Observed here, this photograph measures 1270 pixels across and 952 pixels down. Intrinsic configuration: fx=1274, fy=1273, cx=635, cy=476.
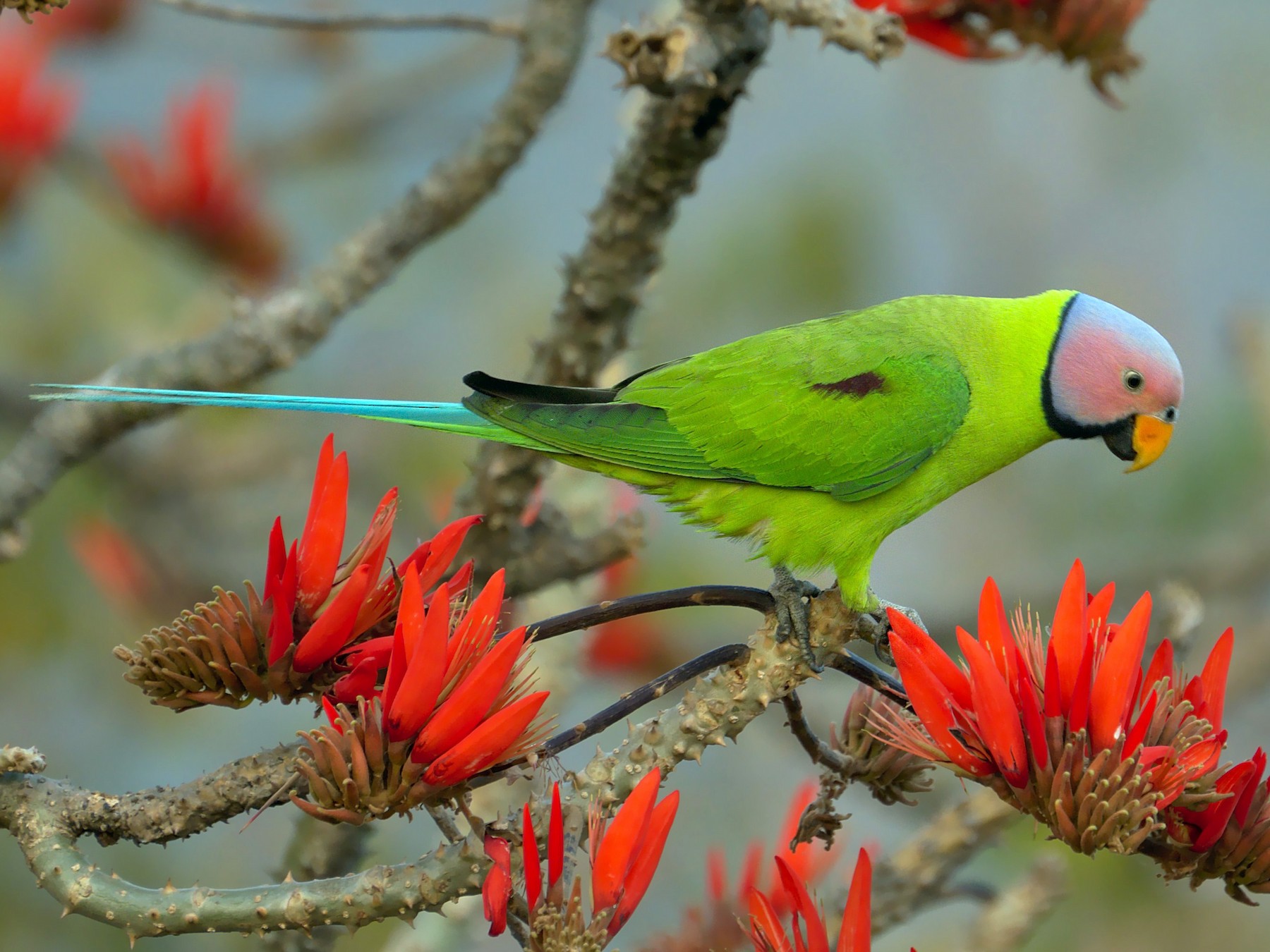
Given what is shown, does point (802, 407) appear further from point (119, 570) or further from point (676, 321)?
point (676, 321)

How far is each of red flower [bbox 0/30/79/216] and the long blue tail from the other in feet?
4.02

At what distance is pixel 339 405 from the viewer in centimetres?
204

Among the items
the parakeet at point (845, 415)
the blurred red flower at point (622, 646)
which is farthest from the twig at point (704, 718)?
the blurred red flower at point (622, 646)

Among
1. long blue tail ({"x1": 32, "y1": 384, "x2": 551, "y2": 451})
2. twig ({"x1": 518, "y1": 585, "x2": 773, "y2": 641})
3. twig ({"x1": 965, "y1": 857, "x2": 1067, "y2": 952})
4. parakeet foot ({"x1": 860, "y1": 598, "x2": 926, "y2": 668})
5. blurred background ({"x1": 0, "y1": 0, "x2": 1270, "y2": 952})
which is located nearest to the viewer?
twig ({"x1": 518, "y1": 585, "x2": 773, "y2": 641})

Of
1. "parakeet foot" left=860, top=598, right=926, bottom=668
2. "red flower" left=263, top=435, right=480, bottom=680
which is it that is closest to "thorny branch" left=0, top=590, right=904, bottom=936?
"red flower" left=263, top=435, right=480, bottom=680

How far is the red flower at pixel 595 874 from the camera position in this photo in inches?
50.4

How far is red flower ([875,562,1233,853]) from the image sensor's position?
137cm

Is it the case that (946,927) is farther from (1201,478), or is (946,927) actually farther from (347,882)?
(347,882)

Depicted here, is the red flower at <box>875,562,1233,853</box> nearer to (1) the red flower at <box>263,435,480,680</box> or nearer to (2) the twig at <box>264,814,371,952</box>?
(1) the red flower at <box>263,435,480,680</box>

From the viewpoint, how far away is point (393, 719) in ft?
4.36

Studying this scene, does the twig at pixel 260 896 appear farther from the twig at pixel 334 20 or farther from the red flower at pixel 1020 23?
the red flower at pixel 1020 23

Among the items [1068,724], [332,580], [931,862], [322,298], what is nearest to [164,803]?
[332,580]

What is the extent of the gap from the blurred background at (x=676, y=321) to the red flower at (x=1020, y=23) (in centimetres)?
81

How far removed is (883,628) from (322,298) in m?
1.33
